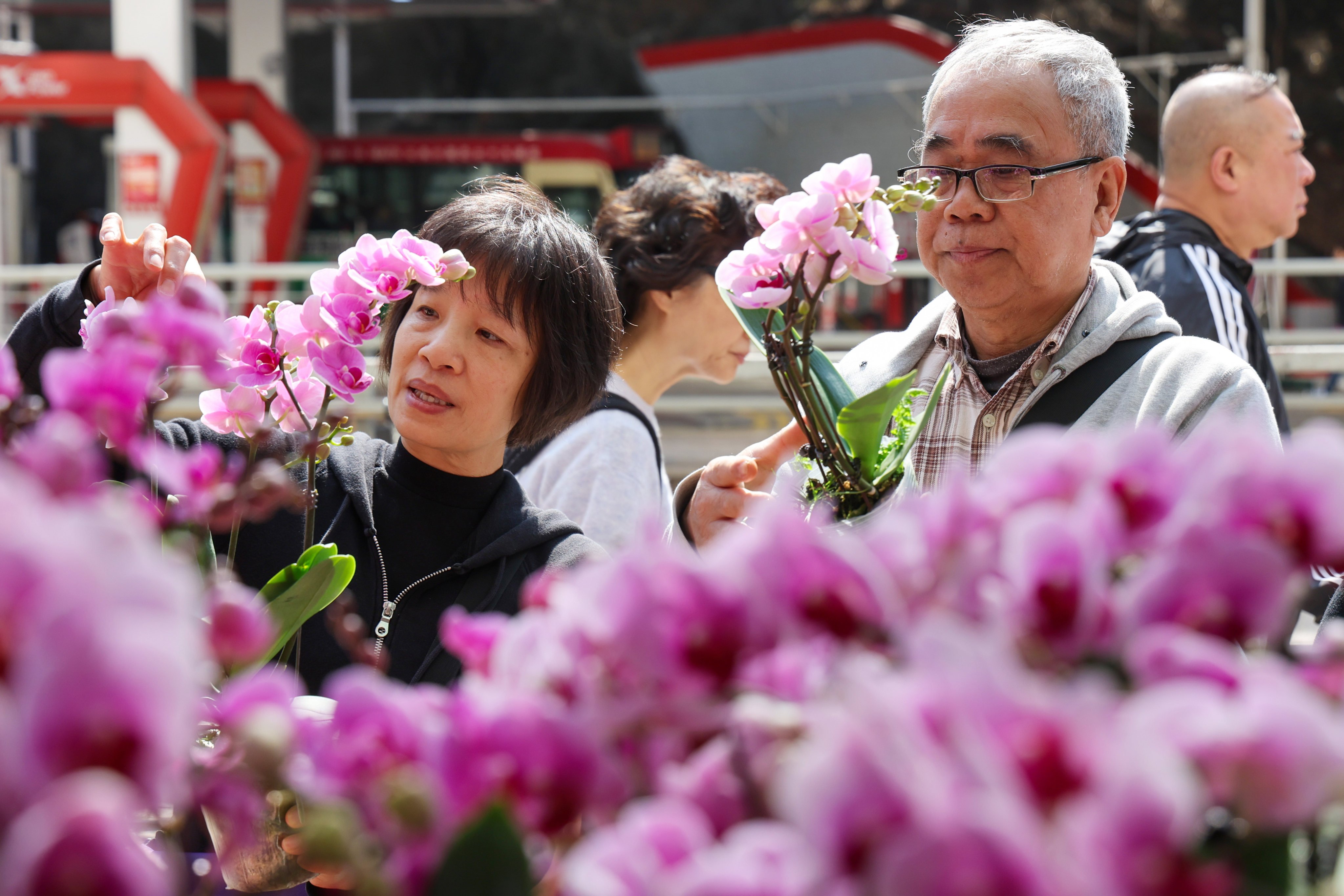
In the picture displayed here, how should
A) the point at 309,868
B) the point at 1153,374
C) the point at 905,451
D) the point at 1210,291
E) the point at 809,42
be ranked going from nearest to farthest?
1. the point at 309,868
2. the point at 905,451
3. the point at 1153,374
4. the point at 1210,291
5. the point at 809,42

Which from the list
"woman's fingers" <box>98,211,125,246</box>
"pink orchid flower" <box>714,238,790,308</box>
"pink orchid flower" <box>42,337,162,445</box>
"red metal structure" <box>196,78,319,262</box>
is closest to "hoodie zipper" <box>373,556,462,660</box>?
"woman's fingers" <box>98,211,125,246</box>

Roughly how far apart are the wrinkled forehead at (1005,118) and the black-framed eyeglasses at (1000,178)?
0.01 m

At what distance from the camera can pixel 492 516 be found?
199 centimetres

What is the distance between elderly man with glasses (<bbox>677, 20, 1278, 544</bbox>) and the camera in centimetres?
178

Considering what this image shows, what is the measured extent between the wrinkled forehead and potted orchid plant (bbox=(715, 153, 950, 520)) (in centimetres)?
36

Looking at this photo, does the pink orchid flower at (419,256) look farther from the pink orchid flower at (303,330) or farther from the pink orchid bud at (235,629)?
the pink orchid bud at (235,629)

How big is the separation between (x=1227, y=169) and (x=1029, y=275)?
1943mm

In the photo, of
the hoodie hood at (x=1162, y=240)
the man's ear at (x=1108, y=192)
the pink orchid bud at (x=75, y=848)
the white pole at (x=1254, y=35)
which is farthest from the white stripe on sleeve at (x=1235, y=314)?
A: the white pole at (x=1254, y=35)

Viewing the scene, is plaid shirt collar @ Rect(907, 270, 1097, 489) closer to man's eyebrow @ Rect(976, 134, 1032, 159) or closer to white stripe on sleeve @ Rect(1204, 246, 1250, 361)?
man's eyebrow @ Rect(976, 134, 1032, 159)

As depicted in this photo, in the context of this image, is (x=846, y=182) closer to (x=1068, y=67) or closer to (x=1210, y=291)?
(x=1068, y=67)

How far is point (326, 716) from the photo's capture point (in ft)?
2.42

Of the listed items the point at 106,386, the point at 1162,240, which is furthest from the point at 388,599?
the point at 1162,240

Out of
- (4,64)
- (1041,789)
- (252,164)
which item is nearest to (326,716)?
(1041,789)

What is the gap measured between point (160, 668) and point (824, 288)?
3.22 ft
